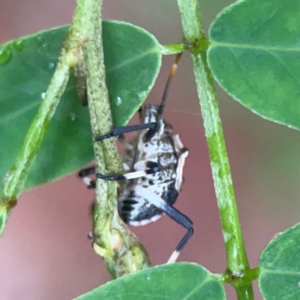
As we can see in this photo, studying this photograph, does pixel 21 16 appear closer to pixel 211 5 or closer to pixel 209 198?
pixel 211 5

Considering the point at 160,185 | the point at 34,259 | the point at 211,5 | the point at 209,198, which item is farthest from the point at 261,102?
the point at 34,259

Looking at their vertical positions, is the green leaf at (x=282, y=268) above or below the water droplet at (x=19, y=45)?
below

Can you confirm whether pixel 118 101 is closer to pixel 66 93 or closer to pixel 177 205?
pixel 66 93

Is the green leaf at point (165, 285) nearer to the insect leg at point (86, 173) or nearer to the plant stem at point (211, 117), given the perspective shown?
the plant stem at point (211, 117)

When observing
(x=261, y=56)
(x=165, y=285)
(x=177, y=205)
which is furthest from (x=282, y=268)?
(x=177, y=205)

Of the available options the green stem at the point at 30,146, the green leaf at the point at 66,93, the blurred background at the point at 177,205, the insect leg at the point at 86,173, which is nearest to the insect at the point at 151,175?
the insect leg at the point at 86,173

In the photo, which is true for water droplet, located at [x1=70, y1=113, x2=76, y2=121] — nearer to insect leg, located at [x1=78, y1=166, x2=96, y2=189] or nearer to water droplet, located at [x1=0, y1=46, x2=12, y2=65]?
water droplet, located at [x1=0, y1=46, x2=12, y2=65]

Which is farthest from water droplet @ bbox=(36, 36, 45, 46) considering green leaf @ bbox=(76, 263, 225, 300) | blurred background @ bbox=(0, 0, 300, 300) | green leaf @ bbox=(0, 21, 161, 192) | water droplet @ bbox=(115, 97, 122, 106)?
blurred background @ bbox=(0, 0, 300, 300)
